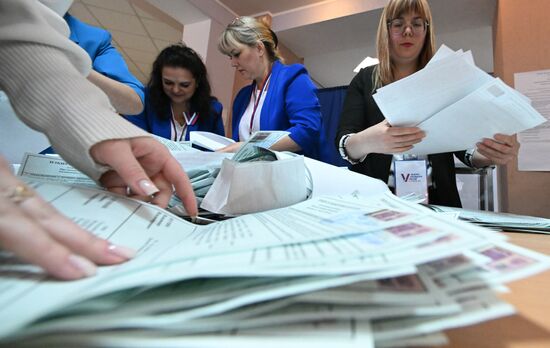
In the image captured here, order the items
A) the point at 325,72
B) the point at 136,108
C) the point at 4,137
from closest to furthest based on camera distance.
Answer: the point at 4,137, the point at 136,108, the point at 325,72

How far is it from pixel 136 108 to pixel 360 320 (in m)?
0.92

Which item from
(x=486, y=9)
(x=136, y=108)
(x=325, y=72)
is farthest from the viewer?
(x=325, y=72)

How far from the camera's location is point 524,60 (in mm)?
1374

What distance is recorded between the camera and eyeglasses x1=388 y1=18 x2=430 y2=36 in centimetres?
91

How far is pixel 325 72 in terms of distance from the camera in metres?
3.50

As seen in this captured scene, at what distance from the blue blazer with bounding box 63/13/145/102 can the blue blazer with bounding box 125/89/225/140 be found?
1.15ft

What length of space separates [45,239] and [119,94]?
0.75 m

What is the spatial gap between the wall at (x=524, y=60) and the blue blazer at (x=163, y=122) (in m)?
1.31

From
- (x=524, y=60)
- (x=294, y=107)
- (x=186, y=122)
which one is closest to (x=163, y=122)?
(x=186, y=122)

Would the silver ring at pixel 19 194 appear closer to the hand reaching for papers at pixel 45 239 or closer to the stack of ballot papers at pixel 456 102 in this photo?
the hand reaching for papers at pixel 45 239

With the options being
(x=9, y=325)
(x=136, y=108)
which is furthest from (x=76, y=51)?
(x=136, y=108)

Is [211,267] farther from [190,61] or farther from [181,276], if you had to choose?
[190,61]

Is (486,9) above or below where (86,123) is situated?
above

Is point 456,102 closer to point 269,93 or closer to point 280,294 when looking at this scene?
point 280,294
